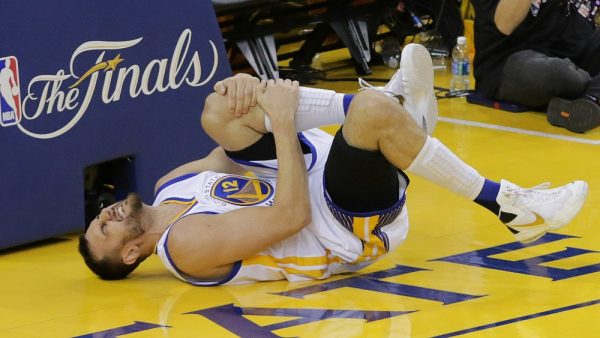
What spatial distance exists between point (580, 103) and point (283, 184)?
3231 mm

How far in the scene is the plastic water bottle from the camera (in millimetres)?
8500

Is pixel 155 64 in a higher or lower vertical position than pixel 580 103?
higher

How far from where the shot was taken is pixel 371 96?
418cm

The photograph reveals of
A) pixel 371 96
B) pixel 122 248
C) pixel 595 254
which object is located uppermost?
pixel 371 96

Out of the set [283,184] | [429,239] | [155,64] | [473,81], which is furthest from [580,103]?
[283,184]

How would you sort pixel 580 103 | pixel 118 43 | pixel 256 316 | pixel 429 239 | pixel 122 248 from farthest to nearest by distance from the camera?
pixel 580 103
pixel 118 43
pixel 429 239
pixel 122 248
pixel 256 316

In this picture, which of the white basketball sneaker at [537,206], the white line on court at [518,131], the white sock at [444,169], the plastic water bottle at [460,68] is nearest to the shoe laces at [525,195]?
the white basketball sneaker at [537,206]

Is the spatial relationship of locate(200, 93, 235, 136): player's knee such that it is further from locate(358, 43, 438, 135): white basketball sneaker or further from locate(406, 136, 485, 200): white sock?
locate(406, 136, 485, 200): white sock

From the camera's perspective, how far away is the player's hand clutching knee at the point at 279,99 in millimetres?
4418

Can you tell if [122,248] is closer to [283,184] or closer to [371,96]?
[283,184]

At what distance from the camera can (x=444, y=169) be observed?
4176 millimetres

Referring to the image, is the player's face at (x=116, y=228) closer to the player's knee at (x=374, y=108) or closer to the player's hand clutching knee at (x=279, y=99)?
the player's hand clutching knee at (x=279, y=99)

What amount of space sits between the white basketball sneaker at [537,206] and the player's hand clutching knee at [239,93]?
40.2 inches

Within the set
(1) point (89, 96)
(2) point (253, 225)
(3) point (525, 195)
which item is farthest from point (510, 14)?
(2) point (253, 225)
